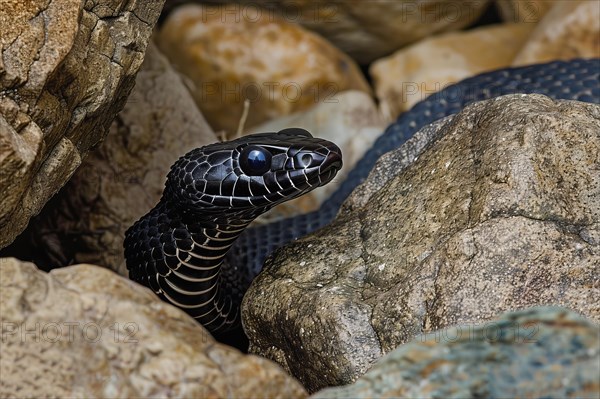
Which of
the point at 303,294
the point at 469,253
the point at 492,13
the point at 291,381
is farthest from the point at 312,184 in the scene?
the point at 492,13

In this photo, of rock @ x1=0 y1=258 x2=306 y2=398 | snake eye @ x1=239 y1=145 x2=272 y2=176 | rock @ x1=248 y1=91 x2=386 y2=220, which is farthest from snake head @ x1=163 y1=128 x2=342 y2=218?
rock @ x1=248 y1=91 x2=386 y2=220

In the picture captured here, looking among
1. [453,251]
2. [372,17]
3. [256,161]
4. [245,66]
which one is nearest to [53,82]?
[256,161]

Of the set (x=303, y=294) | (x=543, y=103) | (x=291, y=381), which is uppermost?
(x=543, y=103)

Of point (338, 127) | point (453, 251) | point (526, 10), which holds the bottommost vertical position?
point (338, 127)

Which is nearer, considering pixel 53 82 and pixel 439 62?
pixel 53 82

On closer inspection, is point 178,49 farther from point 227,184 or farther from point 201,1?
point 227,184

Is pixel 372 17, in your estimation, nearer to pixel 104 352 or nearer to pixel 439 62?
pixel 439 62
